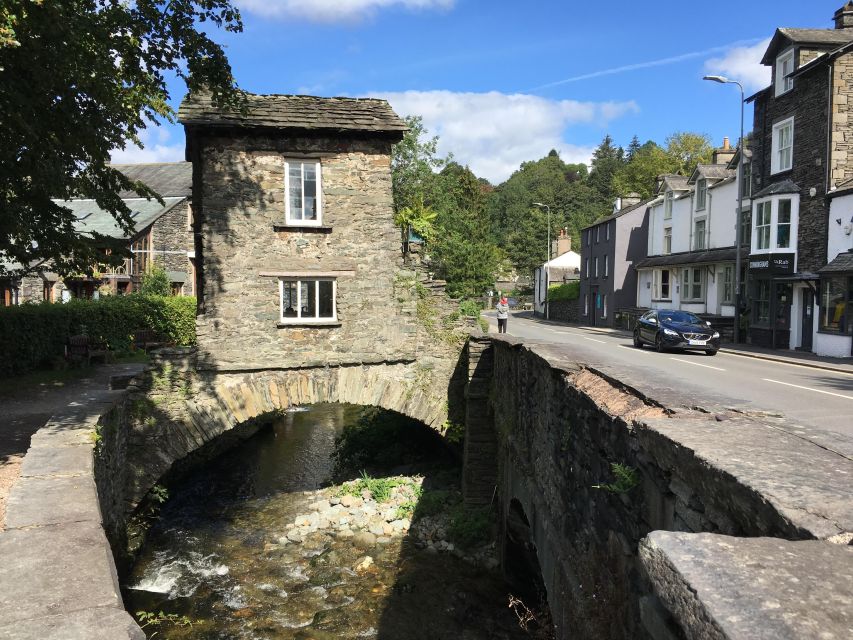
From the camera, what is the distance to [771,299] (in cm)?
2502

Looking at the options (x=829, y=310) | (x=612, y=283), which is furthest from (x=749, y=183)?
(x=612, y=283)

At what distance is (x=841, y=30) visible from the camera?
80.8 ft

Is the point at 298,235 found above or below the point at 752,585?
above

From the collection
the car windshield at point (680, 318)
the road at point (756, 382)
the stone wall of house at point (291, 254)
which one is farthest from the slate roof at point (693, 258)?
the stone wall of house at point (291, 254)

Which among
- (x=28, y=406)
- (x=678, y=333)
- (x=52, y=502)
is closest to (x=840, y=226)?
(x=678, y=333)

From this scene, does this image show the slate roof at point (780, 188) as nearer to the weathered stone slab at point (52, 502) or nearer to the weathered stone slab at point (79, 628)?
the weathered stone slab at point (52, 502)

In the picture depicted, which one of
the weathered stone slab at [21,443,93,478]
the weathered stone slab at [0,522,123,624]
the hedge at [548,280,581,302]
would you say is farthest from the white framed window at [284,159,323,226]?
the hedge at [548,280,581,302]

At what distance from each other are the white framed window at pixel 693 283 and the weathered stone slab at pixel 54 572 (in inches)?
1316

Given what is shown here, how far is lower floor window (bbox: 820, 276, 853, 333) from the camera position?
20484 mm

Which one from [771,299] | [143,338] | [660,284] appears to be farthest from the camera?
[660,284]

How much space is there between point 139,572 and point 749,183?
94.0 feet

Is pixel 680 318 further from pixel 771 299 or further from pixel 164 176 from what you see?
pixel 164 176

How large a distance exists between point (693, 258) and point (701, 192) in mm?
3903

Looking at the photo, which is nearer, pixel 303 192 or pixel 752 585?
pixel 752 585
